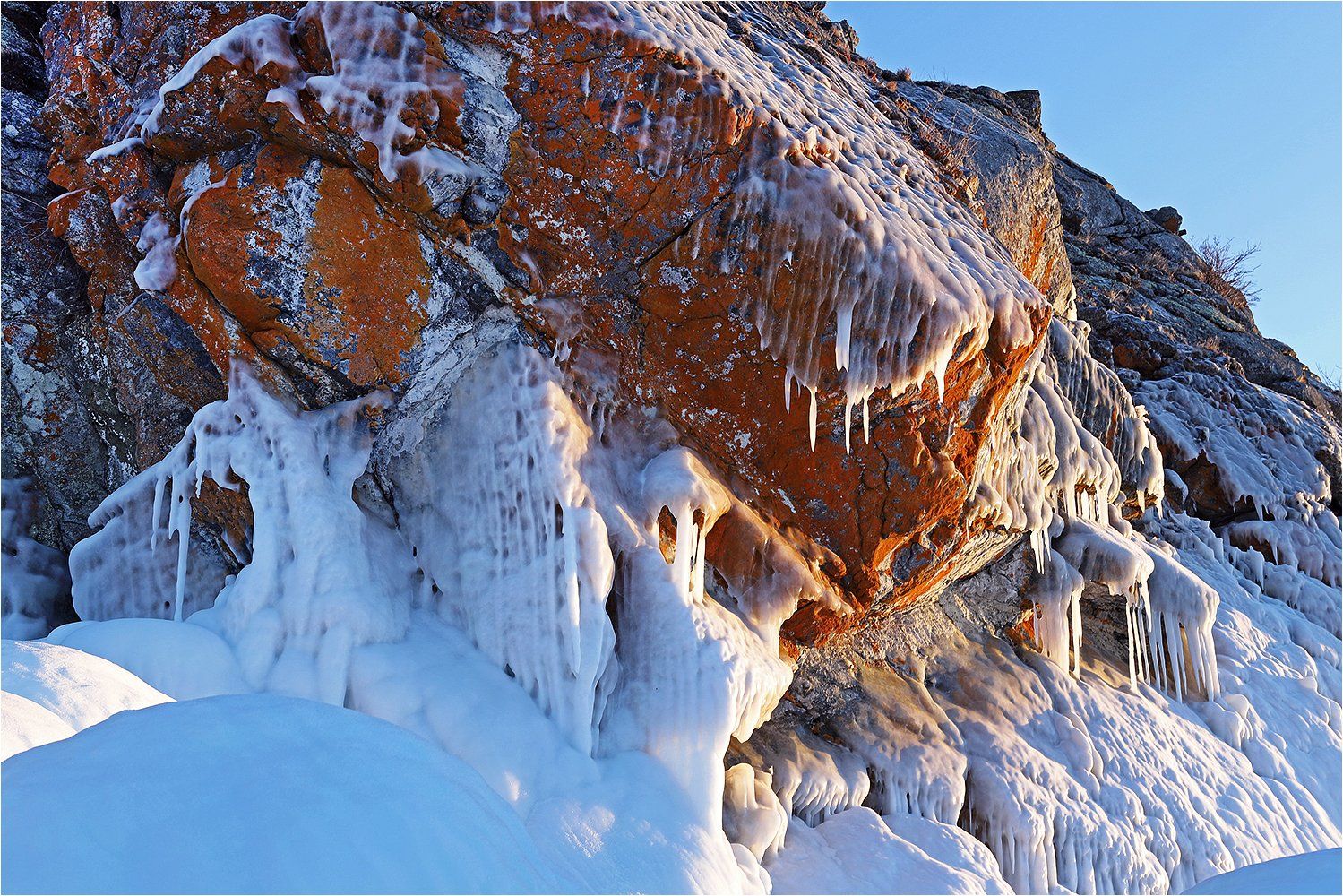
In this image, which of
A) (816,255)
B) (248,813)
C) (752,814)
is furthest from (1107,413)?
(248,813)

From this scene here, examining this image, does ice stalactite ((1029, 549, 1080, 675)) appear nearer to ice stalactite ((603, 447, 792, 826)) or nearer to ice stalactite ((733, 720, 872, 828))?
ice stalactite ((733, 720, 872, 828))

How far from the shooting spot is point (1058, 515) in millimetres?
6926

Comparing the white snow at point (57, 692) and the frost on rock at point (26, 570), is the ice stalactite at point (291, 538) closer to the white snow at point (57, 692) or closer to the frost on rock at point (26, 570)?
the white snow at point (57, 692)

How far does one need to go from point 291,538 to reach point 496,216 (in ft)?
6.51

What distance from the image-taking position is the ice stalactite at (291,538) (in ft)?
13.5

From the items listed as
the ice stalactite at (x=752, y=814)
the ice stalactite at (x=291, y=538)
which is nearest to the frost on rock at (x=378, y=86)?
the ice stalactite at (x=291, y=538)

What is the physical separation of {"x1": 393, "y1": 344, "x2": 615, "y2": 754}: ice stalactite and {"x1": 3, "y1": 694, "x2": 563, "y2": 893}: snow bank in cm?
251

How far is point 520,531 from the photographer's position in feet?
14.7

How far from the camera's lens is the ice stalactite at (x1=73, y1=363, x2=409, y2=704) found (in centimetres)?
412

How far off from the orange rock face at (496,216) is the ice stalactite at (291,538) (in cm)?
25

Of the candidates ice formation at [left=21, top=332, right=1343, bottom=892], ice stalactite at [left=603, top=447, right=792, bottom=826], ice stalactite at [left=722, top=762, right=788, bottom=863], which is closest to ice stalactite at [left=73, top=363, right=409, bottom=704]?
ice formation at [left=21, top=332, right=1343, bottom=892]

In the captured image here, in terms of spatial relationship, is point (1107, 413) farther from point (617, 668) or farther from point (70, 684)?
point (70, 684)

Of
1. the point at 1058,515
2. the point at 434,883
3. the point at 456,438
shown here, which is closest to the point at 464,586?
the point at 456,438

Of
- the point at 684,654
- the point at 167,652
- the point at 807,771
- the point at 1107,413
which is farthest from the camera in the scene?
the point at 1107,413
